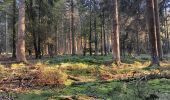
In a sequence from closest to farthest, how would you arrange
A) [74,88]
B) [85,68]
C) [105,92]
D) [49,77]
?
[105,92], [74,88], [49,77], [85,68]

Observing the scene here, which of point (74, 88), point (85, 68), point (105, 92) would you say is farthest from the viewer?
point (85, 68)

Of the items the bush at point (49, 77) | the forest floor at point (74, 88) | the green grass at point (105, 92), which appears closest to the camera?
the forest floor at point (74, 88)

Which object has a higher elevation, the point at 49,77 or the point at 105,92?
the point at 49,77

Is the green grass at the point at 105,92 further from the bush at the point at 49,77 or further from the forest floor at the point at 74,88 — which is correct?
the bush at the point at 49,77

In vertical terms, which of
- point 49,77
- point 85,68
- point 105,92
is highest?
point 85,68

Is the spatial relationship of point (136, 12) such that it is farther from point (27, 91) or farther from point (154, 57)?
point (27, 91)

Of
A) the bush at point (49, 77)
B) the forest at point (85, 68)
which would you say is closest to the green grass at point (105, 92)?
the forest at point (85, 68)

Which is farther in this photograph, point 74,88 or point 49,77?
point 49,77

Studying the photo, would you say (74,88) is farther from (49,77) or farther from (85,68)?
(85,68)

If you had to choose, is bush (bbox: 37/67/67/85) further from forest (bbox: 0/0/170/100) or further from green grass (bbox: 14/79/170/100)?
green grass (bbox: 14/79/170/100)

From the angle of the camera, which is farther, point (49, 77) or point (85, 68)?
point (85, 68)

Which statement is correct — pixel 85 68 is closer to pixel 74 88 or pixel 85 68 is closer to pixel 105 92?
pixel 74 88

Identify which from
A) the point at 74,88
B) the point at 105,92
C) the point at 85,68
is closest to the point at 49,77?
the point at 74,88

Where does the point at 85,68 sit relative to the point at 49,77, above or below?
above
